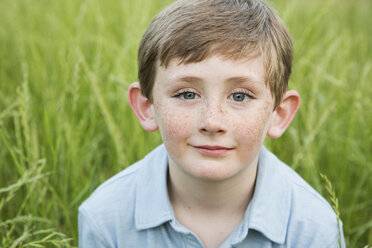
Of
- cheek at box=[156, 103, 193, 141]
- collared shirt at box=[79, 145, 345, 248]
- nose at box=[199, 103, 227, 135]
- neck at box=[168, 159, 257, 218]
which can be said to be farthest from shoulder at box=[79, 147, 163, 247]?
nose at box=[199, 103, 227, 135]

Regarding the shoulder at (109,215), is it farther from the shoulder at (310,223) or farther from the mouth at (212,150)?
the shoulder at (310,223)

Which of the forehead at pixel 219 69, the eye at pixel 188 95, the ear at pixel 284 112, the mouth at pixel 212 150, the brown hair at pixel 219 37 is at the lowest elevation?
the mouth at pixel 212 150

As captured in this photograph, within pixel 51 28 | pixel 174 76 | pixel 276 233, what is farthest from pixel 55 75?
pixel 276 233

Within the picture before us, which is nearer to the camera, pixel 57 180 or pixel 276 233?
pixel 276 233

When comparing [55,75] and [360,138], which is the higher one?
[55,75]

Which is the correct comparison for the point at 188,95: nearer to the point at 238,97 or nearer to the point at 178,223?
the point at 238,97

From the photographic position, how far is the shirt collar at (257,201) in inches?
57.1

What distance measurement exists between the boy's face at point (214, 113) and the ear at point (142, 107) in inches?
6.9

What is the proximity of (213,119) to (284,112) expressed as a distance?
0.42 m

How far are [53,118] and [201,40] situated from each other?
3.65 ft

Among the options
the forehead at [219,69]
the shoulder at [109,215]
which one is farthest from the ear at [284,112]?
the shoulder at [109,215]

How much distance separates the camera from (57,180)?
6.40ft

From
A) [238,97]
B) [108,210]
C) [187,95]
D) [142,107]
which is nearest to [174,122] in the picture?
[187,95]

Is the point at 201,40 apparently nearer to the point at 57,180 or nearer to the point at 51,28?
the point at 57,180
